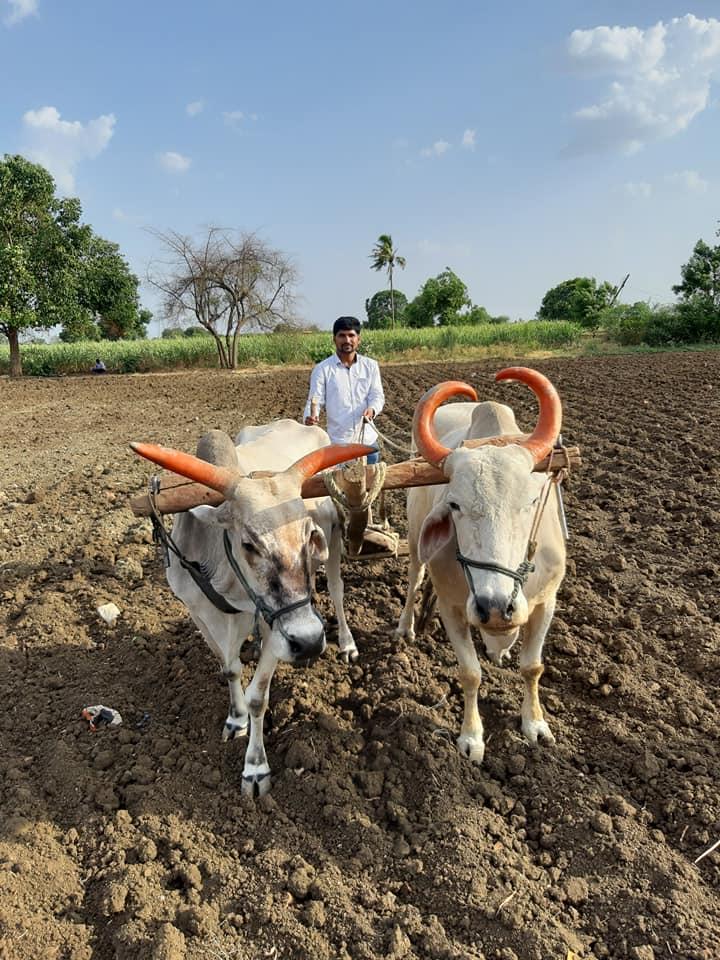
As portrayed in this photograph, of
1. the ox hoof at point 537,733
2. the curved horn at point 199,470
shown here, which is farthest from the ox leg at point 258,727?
the ox hoof at point 537,733

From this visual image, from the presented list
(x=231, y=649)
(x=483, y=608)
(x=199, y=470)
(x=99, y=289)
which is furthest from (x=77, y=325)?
(x=483, y=608)

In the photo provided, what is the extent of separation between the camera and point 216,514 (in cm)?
311

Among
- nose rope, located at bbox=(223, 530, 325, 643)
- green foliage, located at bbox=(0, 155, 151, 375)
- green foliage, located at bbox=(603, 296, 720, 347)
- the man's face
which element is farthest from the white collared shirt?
green foliage, located at bbox=(603, 296, 720, 347)

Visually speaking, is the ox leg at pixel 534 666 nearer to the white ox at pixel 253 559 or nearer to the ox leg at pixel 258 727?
the white ox at pixel 253 559

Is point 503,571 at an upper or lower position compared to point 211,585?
upper

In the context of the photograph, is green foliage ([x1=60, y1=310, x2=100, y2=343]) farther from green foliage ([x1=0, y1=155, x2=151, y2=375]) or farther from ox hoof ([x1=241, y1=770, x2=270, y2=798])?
ox hoof ([x1=241, y1=770, x2=270, y2=798])

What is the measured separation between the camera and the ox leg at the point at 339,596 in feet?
15.0

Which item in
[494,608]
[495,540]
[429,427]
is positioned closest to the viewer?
[494,608]

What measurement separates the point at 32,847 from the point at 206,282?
101 ft

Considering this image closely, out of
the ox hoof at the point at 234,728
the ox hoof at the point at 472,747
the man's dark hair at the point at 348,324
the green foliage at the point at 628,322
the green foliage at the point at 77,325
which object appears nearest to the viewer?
the ox hoof at the point at 472,747

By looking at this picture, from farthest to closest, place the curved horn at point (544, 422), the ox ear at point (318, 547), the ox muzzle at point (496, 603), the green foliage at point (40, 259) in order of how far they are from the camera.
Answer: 1. the green foliage at point (40, 259)
2. the curved horn at point (544, 422)
3. the ox ear at point (318, 547)
4. the ox muzzle at point (496, 603)

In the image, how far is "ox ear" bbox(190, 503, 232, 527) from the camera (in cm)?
308

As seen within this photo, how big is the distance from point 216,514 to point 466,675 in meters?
1.75

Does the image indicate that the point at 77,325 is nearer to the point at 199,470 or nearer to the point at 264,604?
the point at 199,470
